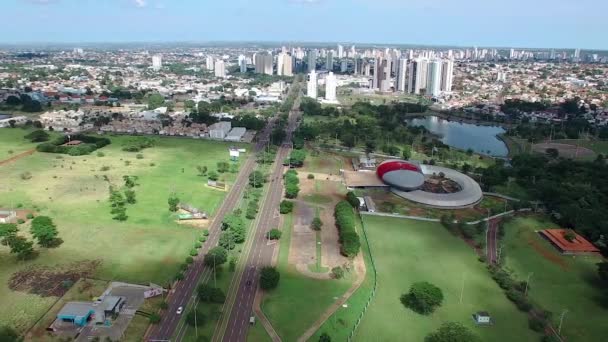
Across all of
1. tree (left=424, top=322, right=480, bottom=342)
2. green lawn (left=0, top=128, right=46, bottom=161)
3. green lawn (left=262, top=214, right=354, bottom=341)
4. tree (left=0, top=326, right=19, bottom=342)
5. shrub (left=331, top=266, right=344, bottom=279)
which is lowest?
green lawn (left=262, top=214, right=354, bottom=341)

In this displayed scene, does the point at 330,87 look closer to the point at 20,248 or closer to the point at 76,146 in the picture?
the point at 76,146

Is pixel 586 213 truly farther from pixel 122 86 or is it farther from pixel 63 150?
pixel 122 86

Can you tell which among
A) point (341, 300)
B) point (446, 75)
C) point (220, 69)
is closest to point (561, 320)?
point (341, 300)

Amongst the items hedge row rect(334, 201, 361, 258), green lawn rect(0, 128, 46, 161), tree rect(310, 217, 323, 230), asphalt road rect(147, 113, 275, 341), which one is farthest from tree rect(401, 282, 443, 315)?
green lawn rect(0, 128, 46, 161)

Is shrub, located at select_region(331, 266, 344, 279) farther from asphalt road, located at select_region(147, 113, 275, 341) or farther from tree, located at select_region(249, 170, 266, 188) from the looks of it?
tree, located at select_region(249, 170, 266, 188)

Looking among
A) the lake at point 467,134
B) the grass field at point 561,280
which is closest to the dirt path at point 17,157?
the grass field at point 561,280
